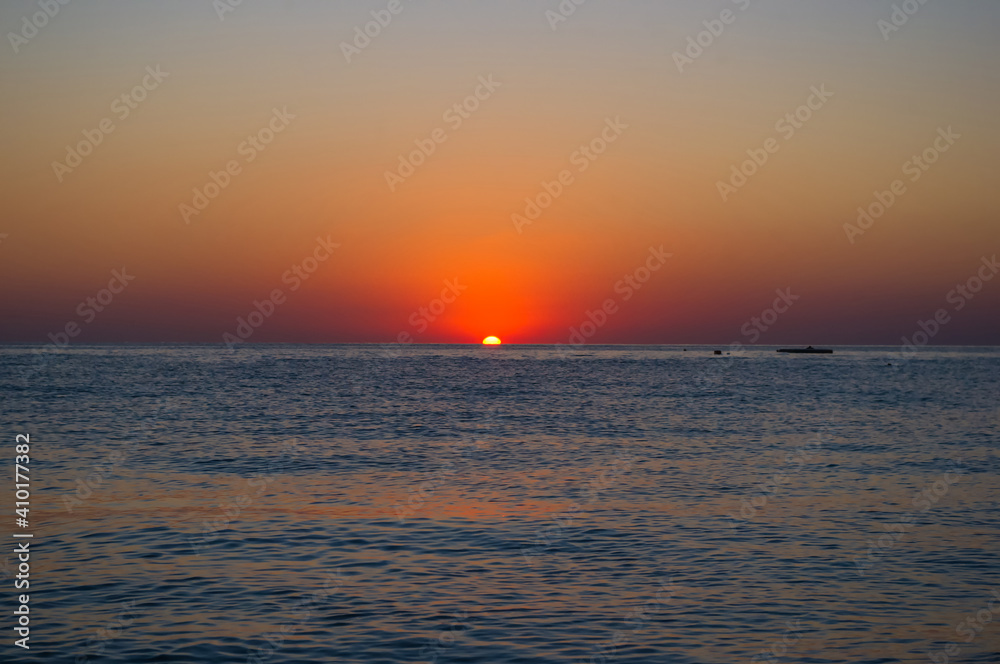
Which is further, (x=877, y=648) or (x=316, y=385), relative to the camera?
(x=316, y=385)

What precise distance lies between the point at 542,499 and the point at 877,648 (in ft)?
41.8

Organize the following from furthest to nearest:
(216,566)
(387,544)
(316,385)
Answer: (316,385) → (387,544) → (216,566)

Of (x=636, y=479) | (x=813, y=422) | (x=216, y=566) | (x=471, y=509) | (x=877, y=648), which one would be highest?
(x=813, y=422)

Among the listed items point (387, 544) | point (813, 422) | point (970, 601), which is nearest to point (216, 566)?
point (387, 544)

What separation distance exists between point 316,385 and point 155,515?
7239 cm

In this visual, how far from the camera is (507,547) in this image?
18.6 metres

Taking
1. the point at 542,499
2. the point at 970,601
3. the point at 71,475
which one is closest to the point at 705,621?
the point at 970,601

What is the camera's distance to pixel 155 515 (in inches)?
865

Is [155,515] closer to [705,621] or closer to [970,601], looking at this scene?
[705,621]

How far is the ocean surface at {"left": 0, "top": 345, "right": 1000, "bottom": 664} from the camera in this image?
12.9 metres

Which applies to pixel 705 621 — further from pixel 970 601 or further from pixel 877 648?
pixel 970 601

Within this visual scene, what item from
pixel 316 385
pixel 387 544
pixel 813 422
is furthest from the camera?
pixel 316 385

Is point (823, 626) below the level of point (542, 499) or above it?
below

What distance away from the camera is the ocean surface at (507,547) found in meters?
12.9
